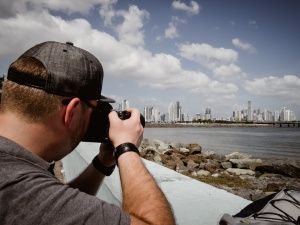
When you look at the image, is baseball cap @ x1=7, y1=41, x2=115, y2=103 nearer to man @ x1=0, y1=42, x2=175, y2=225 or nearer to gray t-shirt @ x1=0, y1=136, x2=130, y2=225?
man @ x1=0, y1=42, x2=175, y2=225

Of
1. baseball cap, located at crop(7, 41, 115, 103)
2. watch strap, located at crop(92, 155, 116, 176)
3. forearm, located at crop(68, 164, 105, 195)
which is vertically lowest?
forearm, located at crop(68, 164, 105, 195)

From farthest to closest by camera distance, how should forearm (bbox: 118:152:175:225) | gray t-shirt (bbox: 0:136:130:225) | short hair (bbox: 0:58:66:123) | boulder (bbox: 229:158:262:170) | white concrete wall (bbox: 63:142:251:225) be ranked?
1. boulder (bbox: 229:158:262:170)
2. white concrete wall (bbox: 63:142:251:225)
3. short hair (bbox: 0:58:66:123)
4. forearm (bbox: 118:152:175:225)
5. gray t-shirt (bbox: 0:136:130:225)

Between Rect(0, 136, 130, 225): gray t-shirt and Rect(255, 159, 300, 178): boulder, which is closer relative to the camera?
Rect(0, 136, 130, 225): gray t-shirt

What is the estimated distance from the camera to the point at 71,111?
1.22 metres

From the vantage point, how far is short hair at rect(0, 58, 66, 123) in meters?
1.14

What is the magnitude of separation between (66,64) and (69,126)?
274 millimetres

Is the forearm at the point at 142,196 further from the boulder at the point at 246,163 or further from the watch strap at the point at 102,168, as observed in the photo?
the boulder at the point at 246,163

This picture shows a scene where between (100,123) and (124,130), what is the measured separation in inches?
6.1

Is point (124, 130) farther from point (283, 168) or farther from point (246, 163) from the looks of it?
point (246, 163)

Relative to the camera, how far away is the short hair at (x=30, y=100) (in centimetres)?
114

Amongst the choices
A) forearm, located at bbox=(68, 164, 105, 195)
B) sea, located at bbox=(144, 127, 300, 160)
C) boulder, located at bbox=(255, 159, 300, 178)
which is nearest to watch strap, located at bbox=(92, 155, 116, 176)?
forearm, located at bbox=(68, 164, 105, 195)

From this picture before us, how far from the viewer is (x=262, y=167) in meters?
14.2

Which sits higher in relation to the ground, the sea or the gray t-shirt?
the gray t-shirt

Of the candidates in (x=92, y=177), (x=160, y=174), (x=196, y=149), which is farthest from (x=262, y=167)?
(x=92, y=177)
